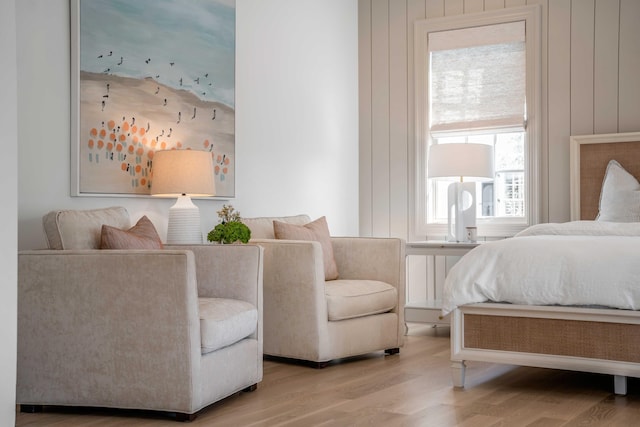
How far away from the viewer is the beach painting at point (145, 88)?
3898 millimetres

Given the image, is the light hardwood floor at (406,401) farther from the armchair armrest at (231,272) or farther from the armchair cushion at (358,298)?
the armchair armrest at (231,272)

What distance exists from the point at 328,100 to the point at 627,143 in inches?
87.2

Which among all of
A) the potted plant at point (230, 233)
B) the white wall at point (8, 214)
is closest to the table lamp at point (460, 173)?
the potted plant at point (230, 233)

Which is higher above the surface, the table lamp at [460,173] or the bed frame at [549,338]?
the table lamp at [460,173]

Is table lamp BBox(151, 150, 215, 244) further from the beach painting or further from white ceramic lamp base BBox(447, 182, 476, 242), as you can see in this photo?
white ceramic lamp base BBox(447, 182, 476, 242)

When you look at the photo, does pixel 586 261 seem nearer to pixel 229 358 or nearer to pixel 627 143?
pixel 229 358

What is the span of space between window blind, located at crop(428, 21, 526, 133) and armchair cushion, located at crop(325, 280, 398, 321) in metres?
1.93

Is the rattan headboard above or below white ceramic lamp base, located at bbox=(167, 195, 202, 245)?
above

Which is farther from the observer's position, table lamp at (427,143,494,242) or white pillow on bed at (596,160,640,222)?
table lamp at (427,143,494,242)

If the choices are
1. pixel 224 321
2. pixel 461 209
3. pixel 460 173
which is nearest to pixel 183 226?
pixel 224 321

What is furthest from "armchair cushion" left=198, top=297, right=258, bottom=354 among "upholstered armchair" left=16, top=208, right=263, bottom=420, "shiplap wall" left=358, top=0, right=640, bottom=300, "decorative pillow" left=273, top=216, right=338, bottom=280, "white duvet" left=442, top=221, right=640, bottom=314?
"shiplap wall" left=358, top=0, right=640, bottom=300

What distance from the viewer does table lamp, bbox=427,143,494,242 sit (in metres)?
5.41

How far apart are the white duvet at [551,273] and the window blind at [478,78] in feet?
7.62

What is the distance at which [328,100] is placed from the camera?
19.9ft
